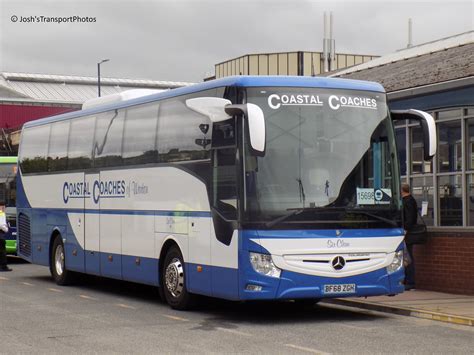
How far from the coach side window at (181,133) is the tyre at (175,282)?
1.45 meters

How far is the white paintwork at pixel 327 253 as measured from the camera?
12.7 m

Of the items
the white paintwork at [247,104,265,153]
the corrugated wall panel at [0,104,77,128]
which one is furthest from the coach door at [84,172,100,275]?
the corrugated wall panel at [0,104,77,128]

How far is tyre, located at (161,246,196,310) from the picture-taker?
14344 mm

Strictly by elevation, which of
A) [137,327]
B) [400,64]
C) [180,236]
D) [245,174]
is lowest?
[137,327]

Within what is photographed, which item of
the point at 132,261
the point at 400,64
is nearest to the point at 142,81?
the point at 400,64

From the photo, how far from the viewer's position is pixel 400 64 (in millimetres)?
21938

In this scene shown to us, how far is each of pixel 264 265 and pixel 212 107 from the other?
2273mm

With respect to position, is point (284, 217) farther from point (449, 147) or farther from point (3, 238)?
point (3, 238)

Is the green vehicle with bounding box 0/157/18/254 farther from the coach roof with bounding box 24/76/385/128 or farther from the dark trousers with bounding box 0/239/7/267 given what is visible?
the coach roof with bounding box 24/76/385/128

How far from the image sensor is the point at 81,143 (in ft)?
61.2

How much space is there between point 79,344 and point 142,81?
77659 mm

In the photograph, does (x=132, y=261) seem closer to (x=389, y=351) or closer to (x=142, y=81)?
(x=389, y=351)

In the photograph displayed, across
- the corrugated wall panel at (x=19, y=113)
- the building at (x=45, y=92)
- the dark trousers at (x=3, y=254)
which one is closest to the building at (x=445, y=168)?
the dark trousers at (x=3, y=254)

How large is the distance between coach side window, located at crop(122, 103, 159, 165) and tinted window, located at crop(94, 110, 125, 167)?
297mm
